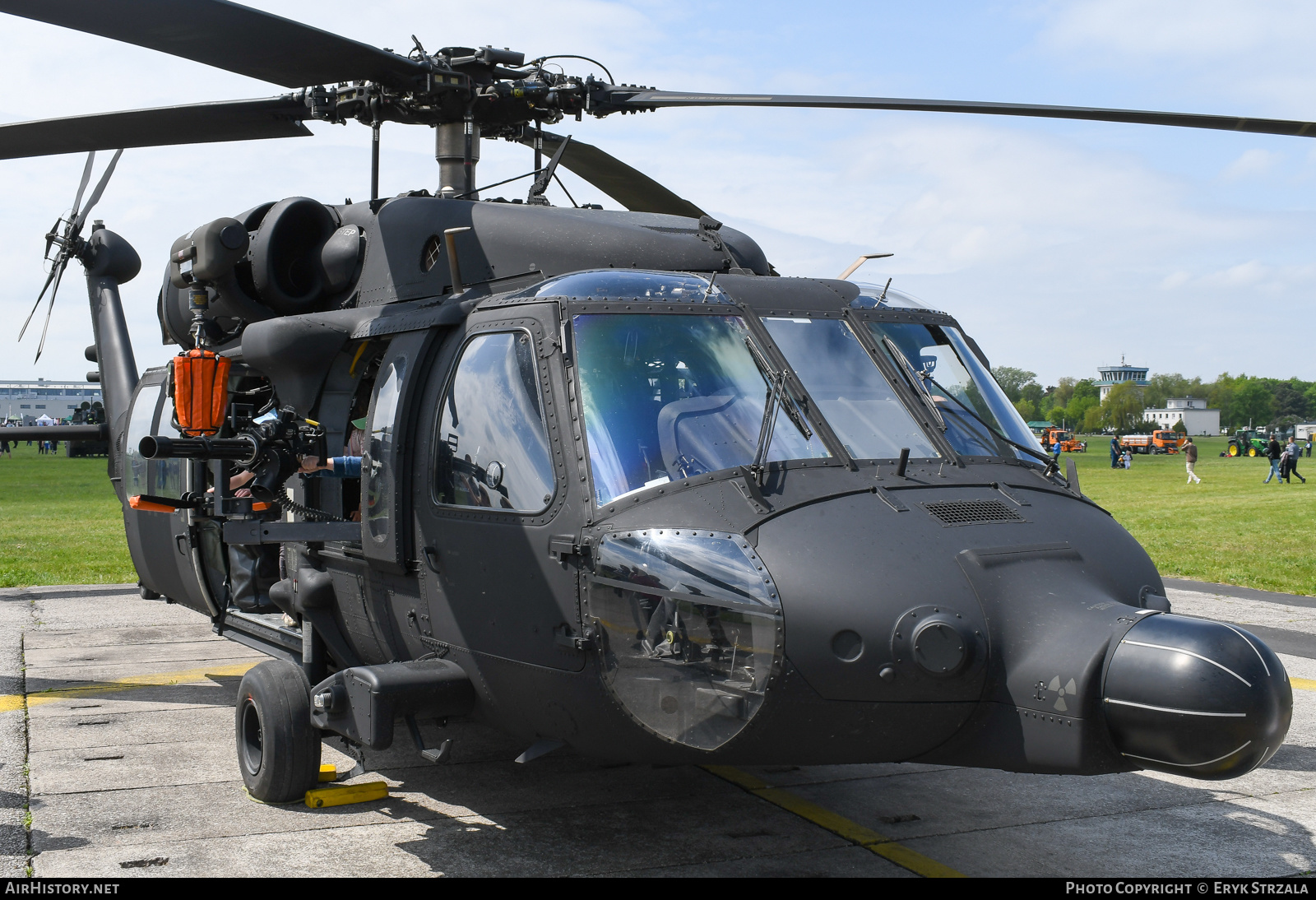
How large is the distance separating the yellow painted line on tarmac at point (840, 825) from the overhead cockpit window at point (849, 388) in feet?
5.31

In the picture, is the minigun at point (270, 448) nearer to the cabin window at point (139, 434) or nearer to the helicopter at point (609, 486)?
the helicopter at point (609, 486)

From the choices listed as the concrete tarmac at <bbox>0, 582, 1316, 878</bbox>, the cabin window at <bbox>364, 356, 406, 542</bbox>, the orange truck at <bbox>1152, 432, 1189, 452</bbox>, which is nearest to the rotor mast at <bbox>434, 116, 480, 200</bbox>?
the cabin window at <bbox>364, 356, 406, 542</bbox>

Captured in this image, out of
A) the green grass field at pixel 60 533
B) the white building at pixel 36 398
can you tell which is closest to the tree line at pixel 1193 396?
the white building at pixel 36 398

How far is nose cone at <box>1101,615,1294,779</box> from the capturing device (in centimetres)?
343

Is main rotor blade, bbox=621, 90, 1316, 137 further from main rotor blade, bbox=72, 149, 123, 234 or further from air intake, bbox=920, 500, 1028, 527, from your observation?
main rotor blade, bbox=72, 149, 123, 234

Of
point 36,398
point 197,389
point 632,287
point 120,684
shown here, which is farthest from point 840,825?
point 36,398

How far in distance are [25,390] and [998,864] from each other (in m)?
138

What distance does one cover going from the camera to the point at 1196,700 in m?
3.42

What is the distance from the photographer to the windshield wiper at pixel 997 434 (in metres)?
5.04

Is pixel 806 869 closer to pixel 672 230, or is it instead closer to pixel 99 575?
pixel 672 230

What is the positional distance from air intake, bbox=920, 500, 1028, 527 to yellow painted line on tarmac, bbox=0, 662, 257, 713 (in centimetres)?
534

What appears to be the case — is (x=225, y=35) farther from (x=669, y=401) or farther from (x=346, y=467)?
(x=669, y=401)

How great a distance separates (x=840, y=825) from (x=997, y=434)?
191cm

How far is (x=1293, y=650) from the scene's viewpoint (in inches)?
383
